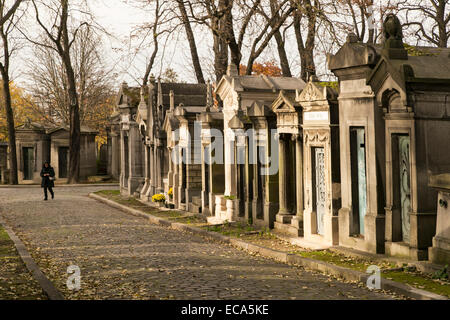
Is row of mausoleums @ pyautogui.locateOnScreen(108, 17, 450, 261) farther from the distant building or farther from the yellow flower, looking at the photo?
the distant building

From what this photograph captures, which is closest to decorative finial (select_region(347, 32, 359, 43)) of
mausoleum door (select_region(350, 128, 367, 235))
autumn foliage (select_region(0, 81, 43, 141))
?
mausoleum door (select_region(350, 128, 367, 235))

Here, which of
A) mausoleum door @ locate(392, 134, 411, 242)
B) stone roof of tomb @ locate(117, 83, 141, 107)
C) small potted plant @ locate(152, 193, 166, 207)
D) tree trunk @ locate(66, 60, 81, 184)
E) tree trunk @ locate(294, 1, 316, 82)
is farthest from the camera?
tree trunk @ locate(66, 60, 81, 184)

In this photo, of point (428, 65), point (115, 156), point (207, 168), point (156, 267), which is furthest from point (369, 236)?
point (115, 156)

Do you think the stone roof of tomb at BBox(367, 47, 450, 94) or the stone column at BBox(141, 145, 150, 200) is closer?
the stone roof of tomb at BBox(367, 47, 450, 94)

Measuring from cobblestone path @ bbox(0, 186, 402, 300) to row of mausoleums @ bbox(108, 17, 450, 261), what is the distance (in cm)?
147

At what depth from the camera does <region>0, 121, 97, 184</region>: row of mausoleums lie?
38.2 meters

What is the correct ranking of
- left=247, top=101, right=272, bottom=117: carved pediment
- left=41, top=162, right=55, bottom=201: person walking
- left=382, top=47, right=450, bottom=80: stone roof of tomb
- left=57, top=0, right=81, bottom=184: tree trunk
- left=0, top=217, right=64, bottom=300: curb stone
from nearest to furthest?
left=0, top=217, right=64, bottom=300: curb stone < left=382, top=47, right=450, bottom=80: stone roof of tomb < left=247, top=101, right=272, bottom=117: carved pediment < left=41, top=162, right=55, bottom=201: person walking < left=57, top=0, right=81, bottom=184: tree trunk

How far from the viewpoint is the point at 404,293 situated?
24.5 feet

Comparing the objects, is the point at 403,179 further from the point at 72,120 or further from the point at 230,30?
the point at 72,120

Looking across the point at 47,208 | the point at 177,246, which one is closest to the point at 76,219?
the point at 47,208

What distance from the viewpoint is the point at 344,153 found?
35.2ft

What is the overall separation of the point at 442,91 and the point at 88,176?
3234 centimetres

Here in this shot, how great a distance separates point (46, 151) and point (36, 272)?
99.2 feet

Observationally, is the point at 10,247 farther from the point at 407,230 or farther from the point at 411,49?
the point at 411,49
